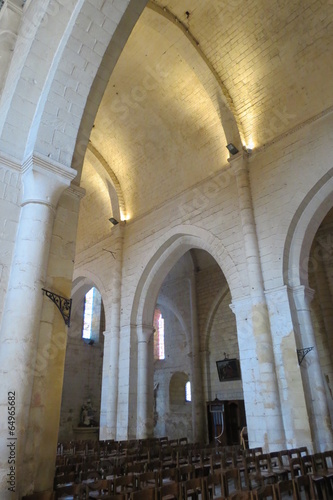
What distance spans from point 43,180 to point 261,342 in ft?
19.2

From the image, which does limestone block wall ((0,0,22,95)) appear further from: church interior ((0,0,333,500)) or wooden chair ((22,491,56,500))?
wooden chair ((22,491,56,500))

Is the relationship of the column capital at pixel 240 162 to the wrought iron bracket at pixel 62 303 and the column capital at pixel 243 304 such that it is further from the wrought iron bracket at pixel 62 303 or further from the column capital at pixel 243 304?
the wrought iron bracket at pixel 62 303

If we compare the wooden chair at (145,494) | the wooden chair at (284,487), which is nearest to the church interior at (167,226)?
the wooden chair at (284,487)

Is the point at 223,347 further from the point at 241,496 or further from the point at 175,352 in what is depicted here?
the point at 241,496

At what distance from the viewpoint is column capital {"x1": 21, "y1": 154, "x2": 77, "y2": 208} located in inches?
164

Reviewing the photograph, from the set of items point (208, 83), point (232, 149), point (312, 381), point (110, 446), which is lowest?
point (110, 446)

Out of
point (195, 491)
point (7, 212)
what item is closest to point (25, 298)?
point (7, 212)

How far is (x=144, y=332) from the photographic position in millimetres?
11719

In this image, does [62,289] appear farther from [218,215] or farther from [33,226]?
[218,215]

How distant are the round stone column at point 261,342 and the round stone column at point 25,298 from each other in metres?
5.45

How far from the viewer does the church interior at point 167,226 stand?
3.99 m

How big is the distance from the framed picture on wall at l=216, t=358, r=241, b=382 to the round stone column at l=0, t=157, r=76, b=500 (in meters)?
12.3

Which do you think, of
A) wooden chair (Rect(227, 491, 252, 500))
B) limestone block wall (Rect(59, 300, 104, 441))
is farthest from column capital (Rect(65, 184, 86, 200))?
limestone block wall (Rect(59, 300, 104, 441))

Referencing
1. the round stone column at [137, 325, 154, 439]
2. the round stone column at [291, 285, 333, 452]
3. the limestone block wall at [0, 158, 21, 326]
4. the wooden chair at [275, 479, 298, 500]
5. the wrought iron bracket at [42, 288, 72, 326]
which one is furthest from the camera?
the round stone column at [137, 325, 154, 439]
